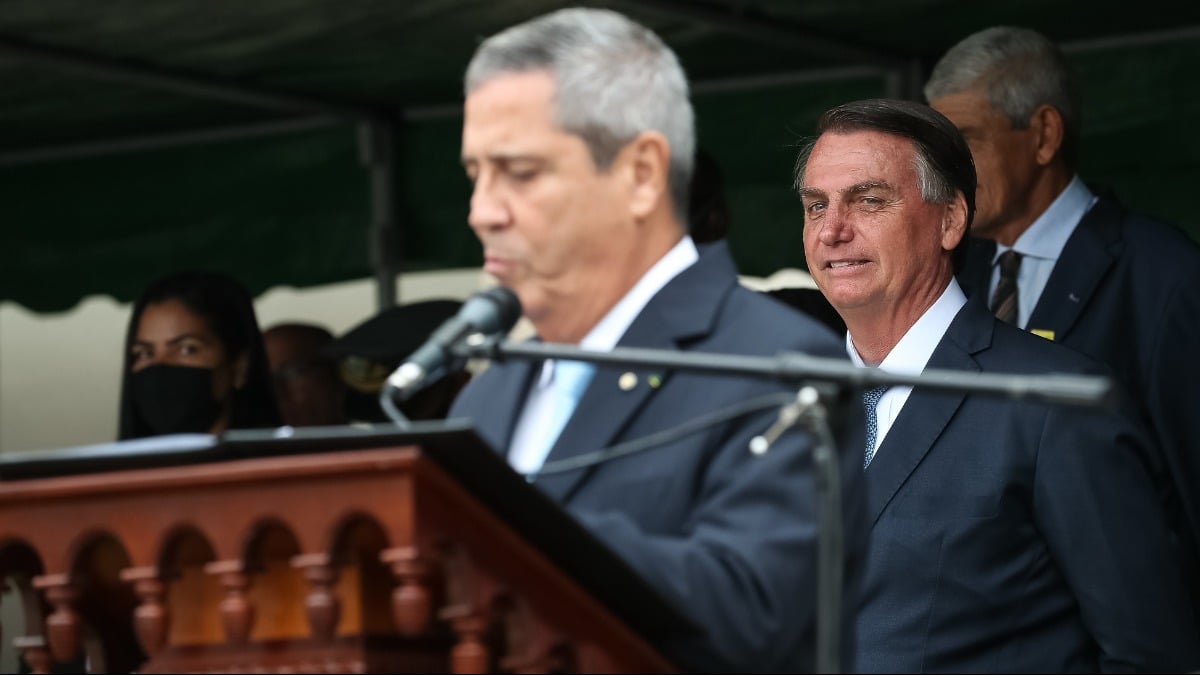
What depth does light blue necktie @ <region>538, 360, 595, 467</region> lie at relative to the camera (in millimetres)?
2467

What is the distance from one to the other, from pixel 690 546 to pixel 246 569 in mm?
467

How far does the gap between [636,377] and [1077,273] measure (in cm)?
251

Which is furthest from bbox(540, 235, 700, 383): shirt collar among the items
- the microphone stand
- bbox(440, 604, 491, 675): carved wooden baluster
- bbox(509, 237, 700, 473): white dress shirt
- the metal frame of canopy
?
the metal frame of canopy

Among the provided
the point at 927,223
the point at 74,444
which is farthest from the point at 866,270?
the point at 74,444

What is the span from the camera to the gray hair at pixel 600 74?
2.33 m

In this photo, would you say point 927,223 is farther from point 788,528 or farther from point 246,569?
point 246,569

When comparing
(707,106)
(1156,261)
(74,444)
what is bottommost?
(74,444)

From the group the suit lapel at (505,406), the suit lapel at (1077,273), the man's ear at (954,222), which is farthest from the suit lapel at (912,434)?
the suit lapel at (505,406)

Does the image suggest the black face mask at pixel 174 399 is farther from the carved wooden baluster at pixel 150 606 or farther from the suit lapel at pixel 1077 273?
the carved wooden baluster at pixel 150 606

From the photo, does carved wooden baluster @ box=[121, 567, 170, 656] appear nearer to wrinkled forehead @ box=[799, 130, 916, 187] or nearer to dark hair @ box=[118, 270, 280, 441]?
wrinkled forehead @ box=[799, 130, 916, 187]

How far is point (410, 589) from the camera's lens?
6.39 feet

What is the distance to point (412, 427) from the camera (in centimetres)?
192

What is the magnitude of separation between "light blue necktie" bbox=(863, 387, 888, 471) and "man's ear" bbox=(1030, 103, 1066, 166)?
4.34ft

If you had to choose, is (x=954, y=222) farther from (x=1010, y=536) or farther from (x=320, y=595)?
(x=320, y=595)
